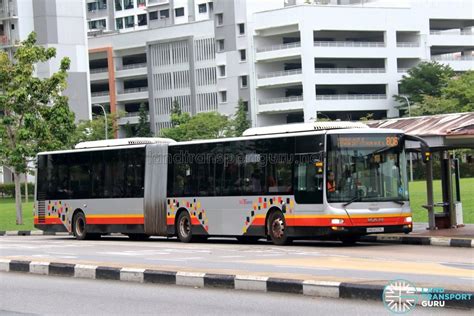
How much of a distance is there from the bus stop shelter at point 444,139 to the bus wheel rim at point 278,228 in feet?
12.6

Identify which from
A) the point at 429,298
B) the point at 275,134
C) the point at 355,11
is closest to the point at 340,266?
the point at 429,298

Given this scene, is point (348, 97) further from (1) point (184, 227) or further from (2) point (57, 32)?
(1) point (184, 227)

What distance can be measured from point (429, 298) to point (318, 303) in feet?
4.97

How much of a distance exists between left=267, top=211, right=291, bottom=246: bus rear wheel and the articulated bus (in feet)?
0.09

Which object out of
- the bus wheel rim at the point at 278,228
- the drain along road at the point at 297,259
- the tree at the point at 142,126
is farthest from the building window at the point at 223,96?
the bus wheel rim at the point at 278,228

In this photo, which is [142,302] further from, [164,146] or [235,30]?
[235,30]

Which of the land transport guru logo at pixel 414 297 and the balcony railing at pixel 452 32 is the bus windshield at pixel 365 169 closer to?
the land transport guru logo at pixel 414 297

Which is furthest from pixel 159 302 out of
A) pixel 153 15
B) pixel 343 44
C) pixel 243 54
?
pixel 153 15

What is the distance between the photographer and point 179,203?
30.9 meters

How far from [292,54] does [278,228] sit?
76148mm

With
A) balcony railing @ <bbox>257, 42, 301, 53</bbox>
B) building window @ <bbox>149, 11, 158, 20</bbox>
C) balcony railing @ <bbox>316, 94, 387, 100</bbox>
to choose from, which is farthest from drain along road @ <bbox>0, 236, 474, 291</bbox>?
building window @ <bbox>149, 11, 158, 20</bbox>

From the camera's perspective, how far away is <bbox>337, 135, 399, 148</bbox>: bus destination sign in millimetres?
25778

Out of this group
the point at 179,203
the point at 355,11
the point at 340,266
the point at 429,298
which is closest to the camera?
the point at 429,298

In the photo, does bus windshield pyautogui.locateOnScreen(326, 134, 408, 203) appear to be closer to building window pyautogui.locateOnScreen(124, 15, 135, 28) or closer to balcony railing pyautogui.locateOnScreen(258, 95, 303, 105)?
balcony railing pyautogui.locateOnScreen(258, 95, 303, 105)
